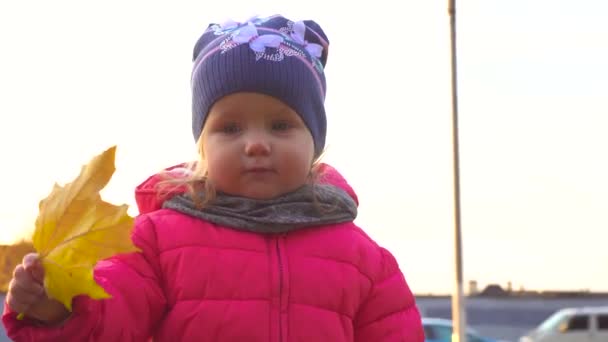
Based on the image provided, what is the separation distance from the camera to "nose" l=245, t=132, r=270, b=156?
319cm

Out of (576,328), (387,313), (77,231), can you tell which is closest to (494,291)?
(576,328)

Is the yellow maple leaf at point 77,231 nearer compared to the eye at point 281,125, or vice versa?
the yellow maple leaf at point 77,231

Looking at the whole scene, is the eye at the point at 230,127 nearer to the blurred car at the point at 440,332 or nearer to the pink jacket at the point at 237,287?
the pink jacket at the point at 237,287

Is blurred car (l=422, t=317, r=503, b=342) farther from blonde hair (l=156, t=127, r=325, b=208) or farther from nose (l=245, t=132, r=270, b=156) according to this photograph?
nose (l=245, t=132, r=270, b=156)

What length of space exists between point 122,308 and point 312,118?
687 mm

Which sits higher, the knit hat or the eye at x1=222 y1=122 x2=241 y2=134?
the knit hat

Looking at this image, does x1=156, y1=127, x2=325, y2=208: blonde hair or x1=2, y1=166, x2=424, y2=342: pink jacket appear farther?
x1=156, y1=127, x2=325, y2=208: blonde hair

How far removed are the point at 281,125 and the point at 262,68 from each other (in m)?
0.14

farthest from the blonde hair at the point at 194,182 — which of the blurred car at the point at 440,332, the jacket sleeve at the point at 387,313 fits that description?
the blurred car at the point at 440,332

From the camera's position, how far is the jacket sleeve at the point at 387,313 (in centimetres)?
331

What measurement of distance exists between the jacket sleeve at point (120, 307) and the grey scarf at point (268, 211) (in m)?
0.12

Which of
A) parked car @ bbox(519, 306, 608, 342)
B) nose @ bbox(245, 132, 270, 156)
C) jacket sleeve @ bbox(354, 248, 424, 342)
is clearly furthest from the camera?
parked car @ bbox(519, 306, 608, 342)

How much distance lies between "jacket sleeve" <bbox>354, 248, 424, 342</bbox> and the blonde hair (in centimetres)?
25

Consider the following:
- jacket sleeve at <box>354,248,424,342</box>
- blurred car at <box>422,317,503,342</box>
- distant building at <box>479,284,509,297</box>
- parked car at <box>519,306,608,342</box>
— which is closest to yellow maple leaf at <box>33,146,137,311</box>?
jacket sleeve at <box>354,248,424,342</box>
